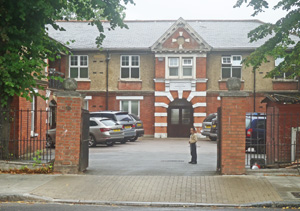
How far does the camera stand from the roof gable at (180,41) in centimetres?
3544

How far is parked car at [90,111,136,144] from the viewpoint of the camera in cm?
2752

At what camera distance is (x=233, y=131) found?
12.9 metres

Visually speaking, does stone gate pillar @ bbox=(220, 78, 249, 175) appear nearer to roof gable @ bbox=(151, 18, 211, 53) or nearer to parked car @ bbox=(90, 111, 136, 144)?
parked car @ bbox=(90, 111, 136, 144)

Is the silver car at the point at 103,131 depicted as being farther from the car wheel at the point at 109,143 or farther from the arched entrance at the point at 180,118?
the arched entrance at the point at 180,118

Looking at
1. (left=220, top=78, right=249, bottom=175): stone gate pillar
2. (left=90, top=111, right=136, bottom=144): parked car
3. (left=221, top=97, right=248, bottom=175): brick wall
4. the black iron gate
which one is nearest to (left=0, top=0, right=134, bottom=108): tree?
the black iron gate

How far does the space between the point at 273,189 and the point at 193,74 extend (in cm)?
2534

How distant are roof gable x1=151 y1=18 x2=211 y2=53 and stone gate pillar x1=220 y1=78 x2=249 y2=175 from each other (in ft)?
74.8

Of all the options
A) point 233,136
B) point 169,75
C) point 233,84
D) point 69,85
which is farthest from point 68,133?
point 169,75

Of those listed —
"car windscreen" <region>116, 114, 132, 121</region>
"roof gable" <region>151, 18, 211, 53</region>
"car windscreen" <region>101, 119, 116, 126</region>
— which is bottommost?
"car windscreen" <region>101, 119, 116, 126</region>

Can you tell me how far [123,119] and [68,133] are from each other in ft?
48.0

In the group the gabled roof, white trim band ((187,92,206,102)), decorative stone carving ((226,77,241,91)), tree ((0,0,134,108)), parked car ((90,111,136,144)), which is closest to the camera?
decorative stone carving ((226,77,241,91))

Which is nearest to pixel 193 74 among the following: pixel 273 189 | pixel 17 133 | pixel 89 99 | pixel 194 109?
pixel 194 109

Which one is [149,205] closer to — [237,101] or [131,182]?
[131,182]

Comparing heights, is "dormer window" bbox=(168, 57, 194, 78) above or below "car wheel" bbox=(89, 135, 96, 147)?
above
